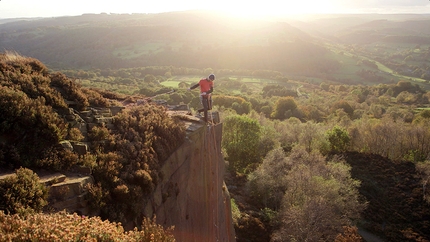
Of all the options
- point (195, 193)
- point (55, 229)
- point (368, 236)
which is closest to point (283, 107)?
point (368, 236)

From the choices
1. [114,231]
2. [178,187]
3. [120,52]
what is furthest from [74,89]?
[120,52]

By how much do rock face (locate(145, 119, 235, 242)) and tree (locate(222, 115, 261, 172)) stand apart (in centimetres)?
2363

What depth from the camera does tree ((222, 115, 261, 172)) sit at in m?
40.8

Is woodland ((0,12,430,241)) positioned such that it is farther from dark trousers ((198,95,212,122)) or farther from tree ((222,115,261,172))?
dark trousers ((198,95,212,122))

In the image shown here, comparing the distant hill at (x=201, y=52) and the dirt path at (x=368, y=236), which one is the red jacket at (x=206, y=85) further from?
the distant hill at (x=201, y=52)

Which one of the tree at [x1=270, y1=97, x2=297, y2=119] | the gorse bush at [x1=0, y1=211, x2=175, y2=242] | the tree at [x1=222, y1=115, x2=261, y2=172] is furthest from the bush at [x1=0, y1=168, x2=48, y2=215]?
the tree at [x1=270, y1=97, x2=297, y2=119]

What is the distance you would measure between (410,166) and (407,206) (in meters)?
10.2

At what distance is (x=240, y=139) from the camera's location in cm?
4116

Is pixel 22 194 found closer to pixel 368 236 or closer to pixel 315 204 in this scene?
pixel 315 204

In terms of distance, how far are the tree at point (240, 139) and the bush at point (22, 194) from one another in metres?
34.6

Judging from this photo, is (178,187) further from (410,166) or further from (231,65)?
(231,65)

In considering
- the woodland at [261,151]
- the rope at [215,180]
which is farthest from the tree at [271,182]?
the rope at [215,180]

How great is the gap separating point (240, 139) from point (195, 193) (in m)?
28.6

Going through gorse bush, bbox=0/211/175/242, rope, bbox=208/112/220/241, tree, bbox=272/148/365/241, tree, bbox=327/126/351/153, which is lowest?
tree, bbox=327/126/351/153
